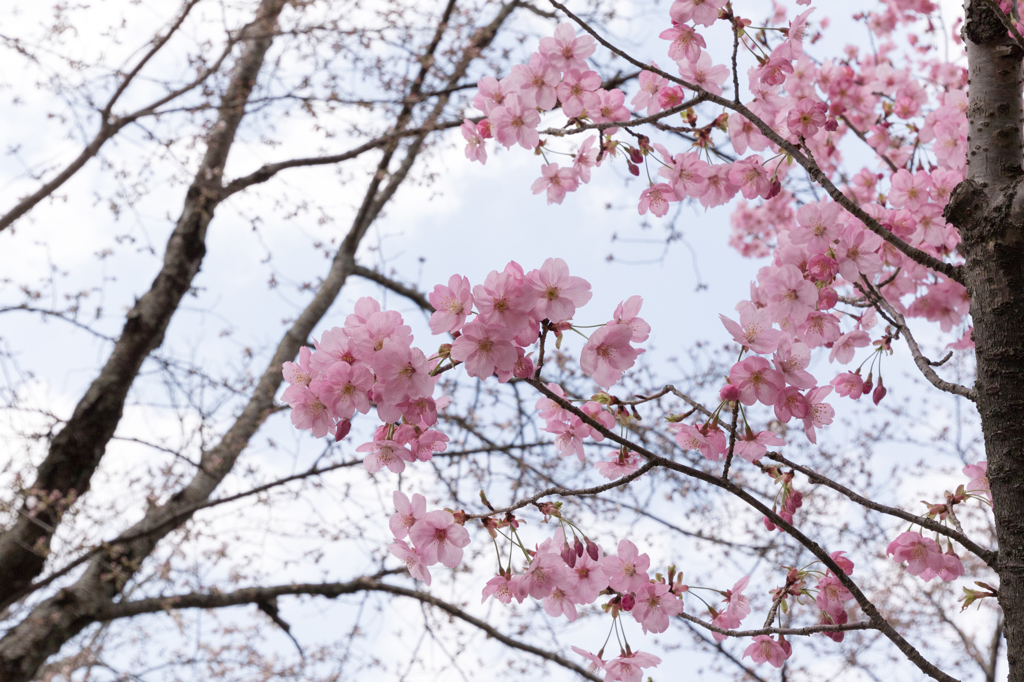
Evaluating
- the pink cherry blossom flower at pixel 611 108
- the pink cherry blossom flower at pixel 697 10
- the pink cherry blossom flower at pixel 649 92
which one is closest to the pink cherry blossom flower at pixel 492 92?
the pink cherry blossom flower at pixel 611 108

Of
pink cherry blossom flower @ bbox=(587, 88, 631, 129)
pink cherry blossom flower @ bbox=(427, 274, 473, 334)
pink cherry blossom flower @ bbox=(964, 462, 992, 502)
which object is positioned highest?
pink cherry blossom flower @ bbox=(587, 88, 631, 129)

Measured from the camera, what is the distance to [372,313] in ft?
4.58

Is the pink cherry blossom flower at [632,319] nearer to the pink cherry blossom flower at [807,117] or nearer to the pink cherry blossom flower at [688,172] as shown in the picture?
the pink cherry blossom flower at [688,172]

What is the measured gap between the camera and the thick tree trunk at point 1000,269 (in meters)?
1.43

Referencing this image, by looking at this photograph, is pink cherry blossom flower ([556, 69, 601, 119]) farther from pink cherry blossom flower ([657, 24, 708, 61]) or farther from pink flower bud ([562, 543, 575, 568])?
pink flower bud ([562, 543, 575, 568])

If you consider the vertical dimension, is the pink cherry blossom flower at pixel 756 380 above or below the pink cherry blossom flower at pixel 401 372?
above

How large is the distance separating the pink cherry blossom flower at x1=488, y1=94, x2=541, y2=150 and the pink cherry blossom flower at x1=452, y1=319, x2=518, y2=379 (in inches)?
40.8

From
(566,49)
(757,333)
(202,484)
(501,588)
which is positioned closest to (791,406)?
(757,333)

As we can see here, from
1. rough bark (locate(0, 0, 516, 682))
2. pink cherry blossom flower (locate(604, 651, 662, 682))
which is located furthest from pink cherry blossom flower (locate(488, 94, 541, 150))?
rough bark (locate(0, 0, 516, 682))

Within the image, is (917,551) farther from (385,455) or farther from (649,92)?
(649,92)

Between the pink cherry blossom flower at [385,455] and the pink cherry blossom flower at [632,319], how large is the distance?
53 cm

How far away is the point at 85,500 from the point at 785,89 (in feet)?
13.5

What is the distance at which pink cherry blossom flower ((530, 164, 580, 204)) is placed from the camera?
7.41 ft

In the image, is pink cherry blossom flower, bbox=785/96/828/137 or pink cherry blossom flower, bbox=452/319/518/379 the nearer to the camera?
pink cherry blossom flower, bbox=452/319/518/379
